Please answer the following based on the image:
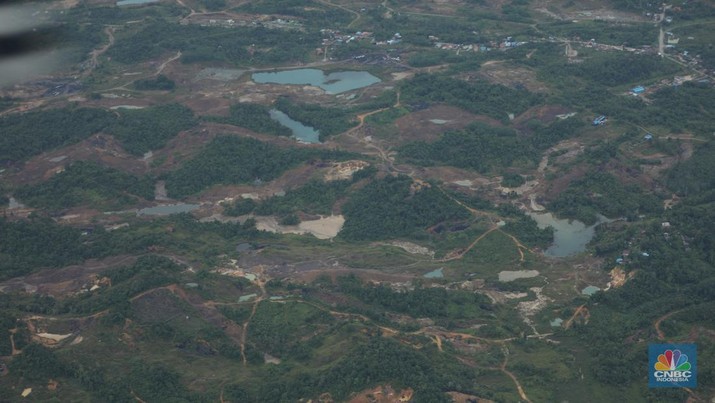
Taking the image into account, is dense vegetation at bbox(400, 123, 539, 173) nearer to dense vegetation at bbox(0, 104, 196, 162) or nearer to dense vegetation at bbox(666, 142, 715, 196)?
dense vegetation at bbox(666, 142, 715, 196)

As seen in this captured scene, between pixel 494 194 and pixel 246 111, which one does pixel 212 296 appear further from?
pixel 246 111

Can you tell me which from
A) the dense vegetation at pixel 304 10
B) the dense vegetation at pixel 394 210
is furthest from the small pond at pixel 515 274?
the dense vegetation at pixel 304 10

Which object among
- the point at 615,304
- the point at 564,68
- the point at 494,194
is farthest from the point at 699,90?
the point at 615,304

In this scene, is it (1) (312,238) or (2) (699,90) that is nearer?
(1) (312,238)

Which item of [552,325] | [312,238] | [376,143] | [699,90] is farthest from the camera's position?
[699,90]

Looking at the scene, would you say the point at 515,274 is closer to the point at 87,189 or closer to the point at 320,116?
the point at 320,116

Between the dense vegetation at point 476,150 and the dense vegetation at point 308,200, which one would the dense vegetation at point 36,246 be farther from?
the dense vegetation at point 476,150

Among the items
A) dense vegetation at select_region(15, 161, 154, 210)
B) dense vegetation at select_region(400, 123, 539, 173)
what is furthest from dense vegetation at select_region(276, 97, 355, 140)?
dense vegetation at select_region(15, 161, 154, 210)
